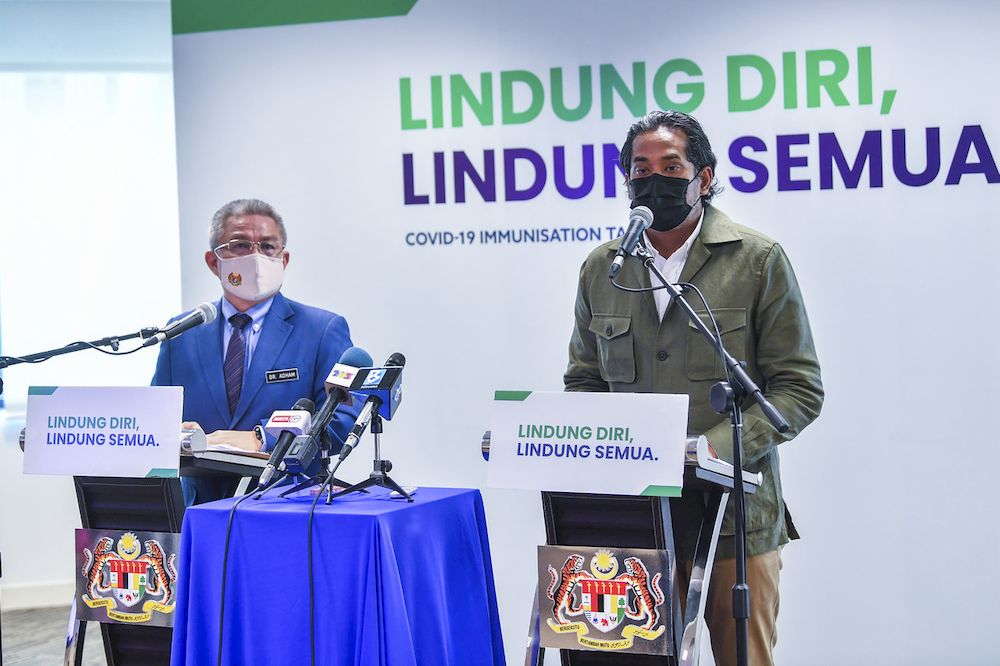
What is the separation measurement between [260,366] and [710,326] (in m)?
1.47

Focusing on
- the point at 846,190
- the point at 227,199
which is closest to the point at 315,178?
the point at 227,199

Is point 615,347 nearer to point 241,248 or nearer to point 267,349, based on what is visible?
point 267,349

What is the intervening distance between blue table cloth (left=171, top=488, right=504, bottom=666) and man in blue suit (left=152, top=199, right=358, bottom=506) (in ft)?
2.23

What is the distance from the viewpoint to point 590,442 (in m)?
2.45

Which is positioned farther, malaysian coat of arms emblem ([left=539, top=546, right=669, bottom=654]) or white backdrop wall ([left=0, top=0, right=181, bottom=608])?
white backdrop wall ([left=0, top=0, right=181, bottom=608])

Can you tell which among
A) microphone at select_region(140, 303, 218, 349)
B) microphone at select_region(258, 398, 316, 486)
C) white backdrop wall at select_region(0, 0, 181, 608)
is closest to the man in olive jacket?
microphone at select_region(258, 398, 316, 486)

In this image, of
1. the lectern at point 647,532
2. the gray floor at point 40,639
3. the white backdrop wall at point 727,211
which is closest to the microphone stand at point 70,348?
the lectern at point 647,532

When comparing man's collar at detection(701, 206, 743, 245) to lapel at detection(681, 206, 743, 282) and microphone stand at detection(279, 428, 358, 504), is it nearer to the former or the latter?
lapel at detection(681, 206, 743, 282)

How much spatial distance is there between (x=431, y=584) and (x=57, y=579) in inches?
182

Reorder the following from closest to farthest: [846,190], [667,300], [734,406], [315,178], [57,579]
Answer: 1. [734,406]
2. [667,300]
3. [846,190]
4. [315,178]
5. [57,579]

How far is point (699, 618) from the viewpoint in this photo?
2.42 m

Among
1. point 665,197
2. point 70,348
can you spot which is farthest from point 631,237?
point 70,348

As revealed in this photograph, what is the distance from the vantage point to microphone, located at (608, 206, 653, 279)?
2.37m

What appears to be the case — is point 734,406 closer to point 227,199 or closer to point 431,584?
point 431,584
